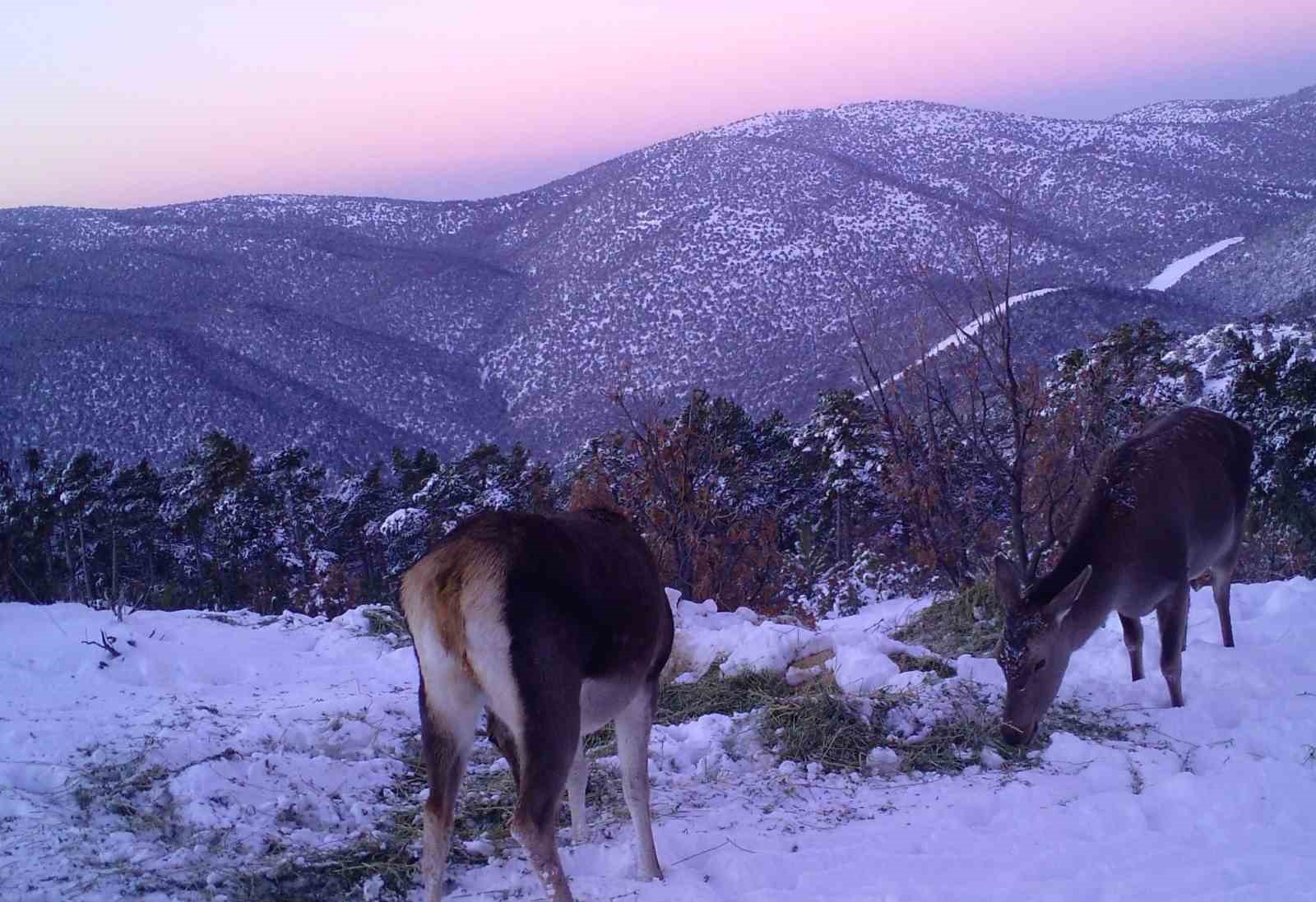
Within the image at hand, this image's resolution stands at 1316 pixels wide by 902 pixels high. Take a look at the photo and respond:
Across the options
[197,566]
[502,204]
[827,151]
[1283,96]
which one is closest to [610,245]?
[502,204]

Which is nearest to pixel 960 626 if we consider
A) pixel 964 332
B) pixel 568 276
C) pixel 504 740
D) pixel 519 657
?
pixel 964 332

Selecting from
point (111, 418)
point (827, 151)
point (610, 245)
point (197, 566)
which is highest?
point (827, 151)

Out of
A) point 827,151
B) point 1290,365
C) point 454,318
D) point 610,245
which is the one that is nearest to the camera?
point 1290,365

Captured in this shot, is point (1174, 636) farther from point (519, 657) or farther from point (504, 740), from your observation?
point (519, 657)

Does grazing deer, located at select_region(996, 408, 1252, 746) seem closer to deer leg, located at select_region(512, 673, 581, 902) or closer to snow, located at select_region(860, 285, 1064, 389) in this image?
snow, located at select_region(860, 285, 1064, 389)

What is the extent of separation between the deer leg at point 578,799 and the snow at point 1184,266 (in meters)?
54.1

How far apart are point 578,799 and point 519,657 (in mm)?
1718

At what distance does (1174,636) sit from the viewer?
664 centimetres

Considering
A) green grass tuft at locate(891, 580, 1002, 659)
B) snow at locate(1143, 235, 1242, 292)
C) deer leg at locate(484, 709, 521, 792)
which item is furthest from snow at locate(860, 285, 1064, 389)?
snow at locate(1143, 235, 1242, 292)

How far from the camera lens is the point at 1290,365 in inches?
933

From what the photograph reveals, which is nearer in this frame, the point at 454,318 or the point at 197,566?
the point at 197,566

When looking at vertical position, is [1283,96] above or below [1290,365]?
above

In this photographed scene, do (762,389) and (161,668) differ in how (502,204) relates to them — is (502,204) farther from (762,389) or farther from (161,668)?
(161,668)

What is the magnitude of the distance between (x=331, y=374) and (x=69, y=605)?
51805mm
